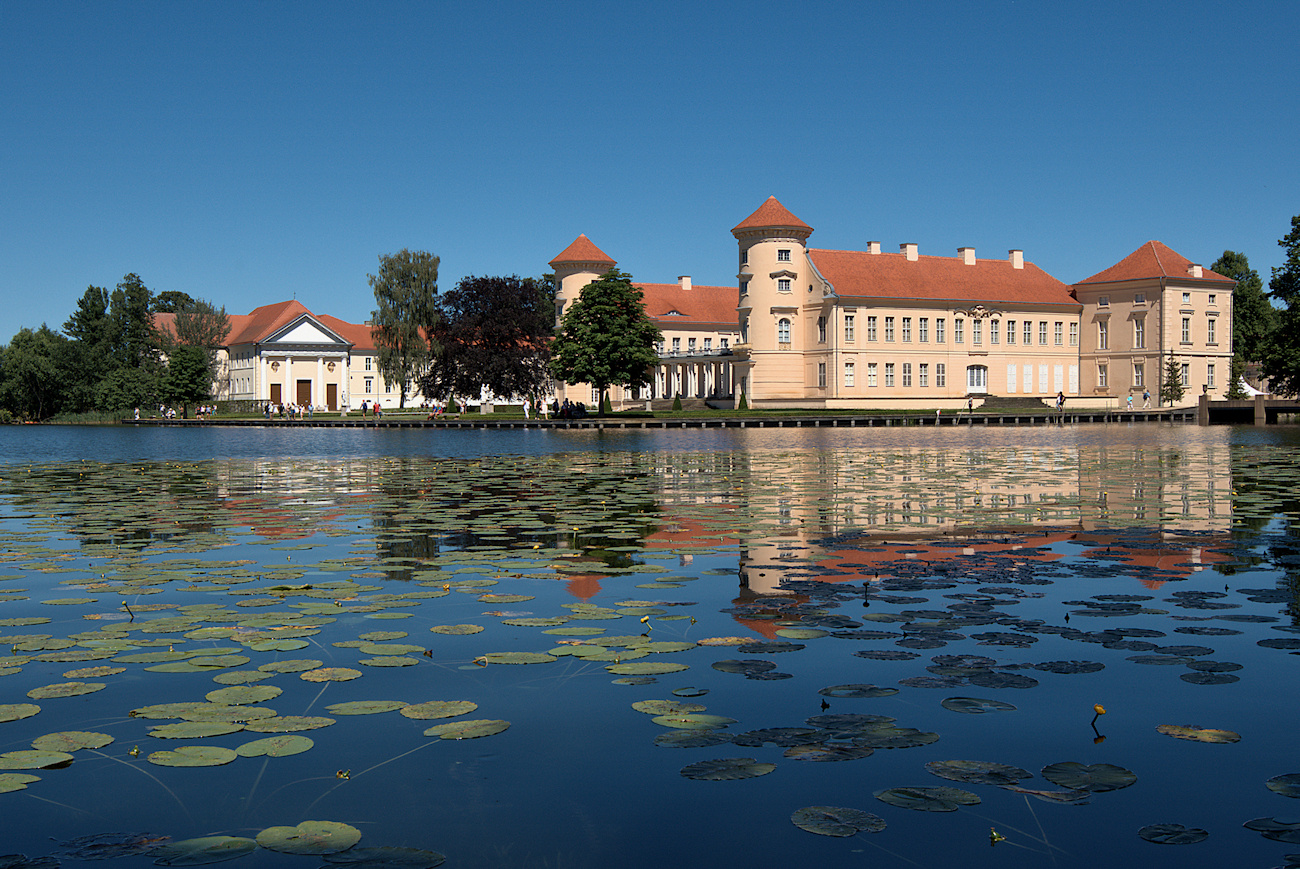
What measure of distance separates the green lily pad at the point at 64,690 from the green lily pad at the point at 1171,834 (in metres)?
4.44

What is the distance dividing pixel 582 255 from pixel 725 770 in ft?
283

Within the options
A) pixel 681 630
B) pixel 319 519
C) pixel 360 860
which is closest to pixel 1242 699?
pixel 681 630

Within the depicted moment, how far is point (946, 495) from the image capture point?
51.1 feet

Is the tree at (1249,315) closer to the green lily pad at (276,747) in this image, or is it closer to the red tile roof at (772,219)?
the red tile roof at (772,219)

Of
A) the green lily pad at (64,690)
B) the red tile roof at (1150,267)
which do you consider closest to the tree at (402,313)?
the red tile roof at (1150,267)

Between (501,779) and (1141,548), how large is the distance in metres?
7.61

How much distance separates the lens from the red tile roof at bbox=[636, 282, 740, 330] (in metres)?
99.0

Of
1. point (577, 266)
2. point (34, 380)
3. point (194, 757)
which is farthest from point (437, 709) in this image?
point (34, 380)

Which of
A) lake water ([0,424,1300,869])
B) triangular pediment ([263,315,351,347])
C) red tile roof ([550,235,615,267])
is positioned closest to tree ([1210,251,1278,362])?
red tile roof ([550,235,615,267])

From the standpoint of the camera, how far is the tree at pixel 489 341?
77.6 m

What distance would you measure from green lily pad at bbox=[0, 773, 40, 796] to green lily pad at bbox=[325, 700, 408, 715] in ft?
3.86

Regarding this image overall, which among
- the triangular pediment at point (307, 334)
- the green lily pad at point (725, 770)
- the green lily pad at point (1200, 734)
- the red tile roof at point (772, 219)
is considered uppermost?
the red tile roof at point (772, 219)

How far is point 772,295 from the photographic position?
268ft

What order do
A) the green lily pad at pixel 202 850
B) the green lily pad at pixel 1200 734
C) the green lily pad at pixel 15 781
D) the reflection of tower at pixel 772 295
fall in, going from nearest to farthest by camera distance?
the green lily pad at pixel 202 850, the green lily pad at pixel 15 781, the green lily pad at pixel 1200 734, the reflection of tower at pixel 772 295
